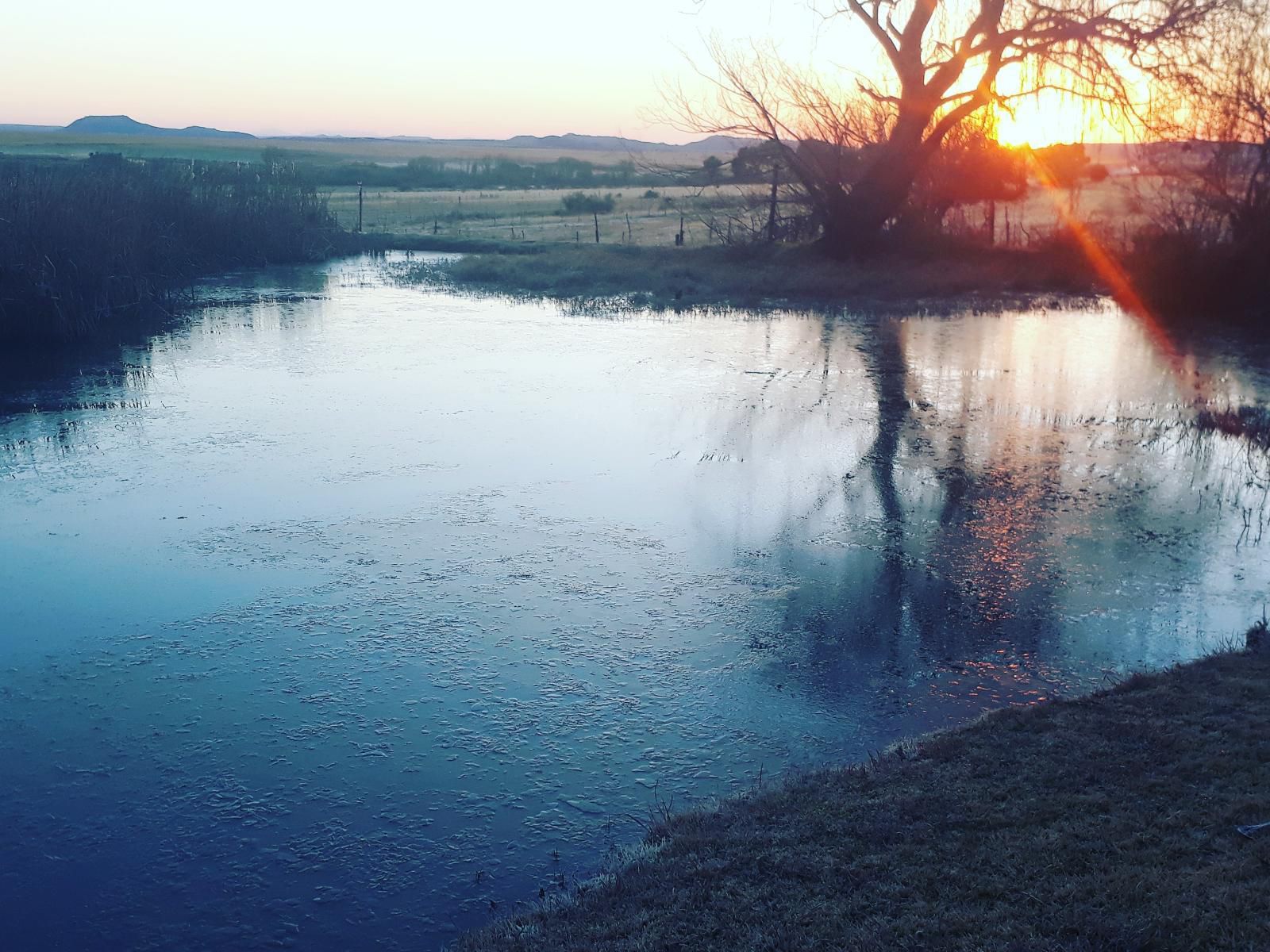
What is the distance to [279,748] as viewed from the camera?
19.5 ft

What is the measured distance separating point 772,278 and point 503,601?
17334 millimetres

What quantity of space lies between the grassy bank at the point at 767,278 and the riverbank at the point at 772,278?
26 mm

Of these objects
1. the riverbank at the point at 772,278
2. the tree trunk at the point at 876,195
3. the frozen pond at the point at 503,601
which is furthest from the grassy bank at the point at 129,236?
the tree trunk at the point at 876,195

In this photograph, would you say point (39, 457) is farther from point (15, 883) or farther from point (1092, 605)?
point (1092, 605)

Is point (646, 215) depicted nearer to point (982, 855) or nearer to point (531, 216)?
point (531, 216)

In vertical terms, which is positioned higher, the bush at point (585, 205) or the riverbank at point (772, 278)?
the bush at point (585, 205)

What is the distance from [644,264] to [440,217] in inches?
876

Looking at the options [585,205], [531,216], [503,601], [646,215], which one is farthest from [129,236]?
[585,205]

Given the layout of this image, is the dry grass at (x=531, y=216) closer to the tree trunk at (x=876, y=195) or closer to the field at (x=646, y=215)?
the field at (x=646, y=215)

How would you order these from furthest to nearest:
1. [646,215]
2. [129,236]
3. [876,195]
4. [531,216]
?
[531,216] → [646,215] → [876,195] → [129,236]

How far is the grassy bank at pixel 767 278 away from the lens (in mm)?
22438

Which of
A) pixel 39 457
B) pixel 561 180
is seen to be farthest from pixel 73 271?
pixel 561 180

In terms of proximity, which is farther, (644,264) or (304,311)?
(644,264)

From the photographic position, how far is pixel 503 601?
783cm
